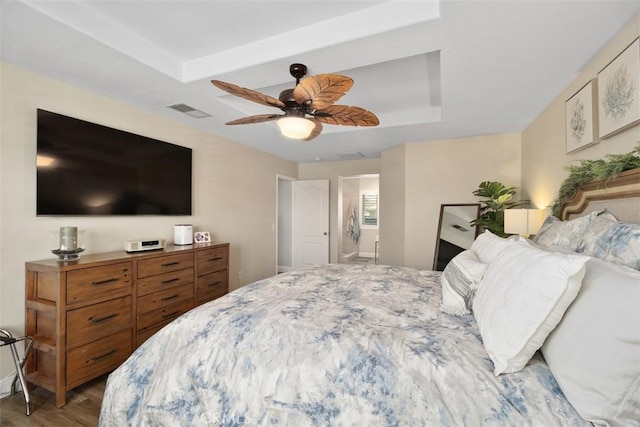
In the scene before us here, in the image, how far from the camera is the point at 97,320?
2141mm

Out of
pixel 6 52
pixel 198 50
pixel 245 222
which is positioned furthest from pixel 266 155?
pixel 6 52

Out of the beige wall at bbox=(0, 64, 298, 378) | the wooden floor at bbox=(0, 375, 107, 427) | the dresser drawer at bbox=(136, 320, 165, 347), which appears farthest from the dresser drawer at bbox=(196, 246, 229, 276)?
the wooden floor at bbox=(0, 375, 107, 427)

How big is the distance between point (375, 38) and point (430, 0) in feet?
1.13

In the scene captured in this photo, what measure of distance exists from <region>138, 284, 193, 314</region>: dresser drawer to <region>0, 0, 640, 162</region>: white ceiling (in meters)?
1.86

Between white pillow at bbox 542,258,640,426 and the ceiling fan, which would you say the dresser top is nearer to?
the ceiling fan

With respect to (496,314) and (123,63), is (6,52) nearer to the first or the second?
(123,63)

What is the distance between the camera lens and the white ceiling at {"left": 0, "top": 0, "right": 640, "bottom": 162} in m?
1.60

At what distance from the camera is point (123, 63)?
6.86 ft

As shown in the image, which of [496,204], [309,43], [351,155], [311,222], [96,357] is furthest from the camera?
[311,222]

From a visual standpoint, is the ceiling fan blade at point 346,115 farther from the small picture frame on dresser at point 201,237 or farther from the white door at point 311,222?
the white door at point 311,222

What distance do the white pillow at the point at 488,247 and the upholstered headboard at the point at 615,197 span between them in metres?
0.53

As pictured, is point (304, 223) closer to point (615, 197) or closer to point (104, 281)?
point (104, 281)

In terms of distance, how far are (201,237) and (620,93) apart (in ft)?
12.8

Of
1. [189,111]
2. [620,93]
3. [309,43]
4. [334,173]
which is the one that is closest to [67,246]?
[189,111]
